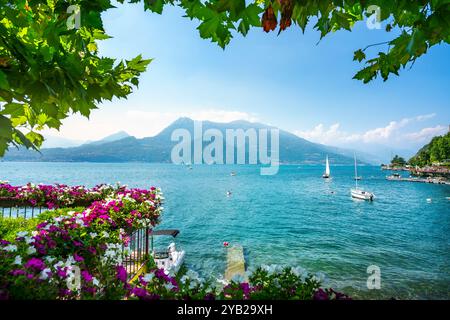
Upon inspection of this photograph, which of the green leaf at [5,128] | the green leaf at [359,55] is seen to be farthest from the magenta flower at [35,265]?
the green leaf at [359,55]

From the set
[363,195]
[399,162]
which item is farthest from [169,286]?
[399,162]

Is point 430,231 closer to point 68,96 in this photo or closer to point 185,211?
point 185,211

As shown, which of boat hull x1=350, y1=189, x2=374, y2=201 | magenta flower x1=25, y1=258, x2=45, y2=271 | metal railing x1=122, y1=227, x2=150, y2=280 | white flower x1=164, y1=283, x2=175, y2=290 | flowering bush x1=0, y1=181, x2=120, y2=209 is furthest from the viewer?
boat hull x1=350, y1=189, x2=374, y2=201

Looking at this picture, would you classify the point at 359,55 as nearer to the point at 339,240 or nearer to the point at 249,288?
the point at 249,288

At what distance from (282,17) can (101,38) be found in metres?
1.70

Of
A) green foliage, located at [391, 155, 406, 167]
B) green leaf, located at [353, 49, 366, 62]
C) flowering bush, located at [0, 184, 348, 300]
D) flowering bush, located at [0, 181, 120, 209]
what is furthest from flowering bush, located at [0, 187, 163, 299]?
green foliage, located at [391, 155, 406, 167]

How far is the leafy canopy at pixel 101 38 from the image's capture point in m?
1.34

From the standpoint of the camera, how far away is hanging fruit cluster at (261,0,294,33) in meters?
1.53

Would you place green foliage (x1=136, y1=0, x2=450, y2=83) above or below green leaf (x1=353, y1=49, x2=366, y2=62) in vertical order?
below

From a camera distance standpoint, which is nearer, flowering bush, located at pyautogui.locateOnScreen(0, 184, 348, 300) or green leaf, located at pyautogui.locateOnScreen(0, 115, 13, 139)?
green leaf, located at pyautogui.locateOnScreen(0, 115, 13, 139)

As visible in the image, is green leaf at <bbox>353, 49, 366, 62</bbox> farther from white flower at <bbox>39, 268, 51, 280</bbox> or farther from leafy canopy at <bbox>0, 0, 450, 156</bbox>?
white flower at <bbox>39, 268, 51, 280</bbox>

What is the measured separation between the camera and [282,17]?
1.57m

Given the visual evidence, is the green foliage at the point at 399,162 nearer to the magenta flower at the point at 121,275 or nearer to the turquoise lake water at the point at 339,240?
the turquoise lake water at the point at 339,240

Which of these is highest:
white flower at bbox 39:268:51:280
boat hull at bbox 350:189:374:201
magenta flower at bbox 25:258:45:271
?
magenta flower at bbox 25:258:45:271
